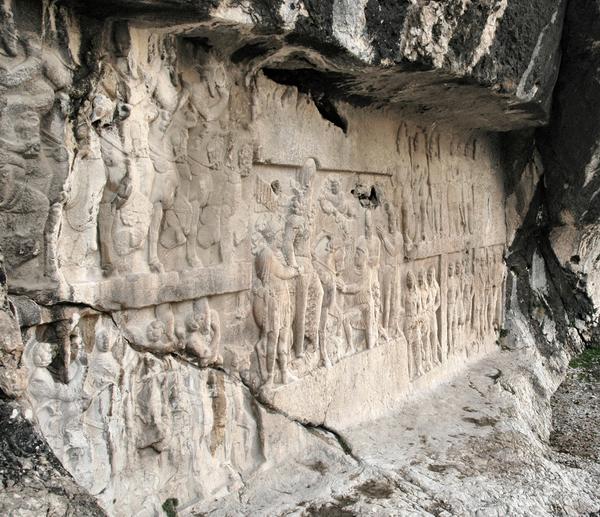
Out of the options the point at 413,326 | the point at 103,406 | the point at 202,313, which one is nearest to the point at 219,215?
the point at 202,313

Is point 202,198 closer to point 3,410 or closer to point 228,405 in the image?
point 228,405

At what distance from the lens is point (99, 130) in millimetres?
2770

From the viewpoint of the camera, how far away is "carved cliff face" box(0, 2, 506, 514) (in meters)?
2.58

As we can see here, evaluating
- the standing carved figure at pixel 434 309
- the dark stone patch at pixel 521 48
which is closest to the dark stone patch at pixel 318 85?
the dark stone patch at pixel 521 48

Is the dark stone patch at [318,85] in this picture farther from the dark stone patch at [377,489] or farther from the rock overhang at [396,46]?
the dark stone patch at [377,489]

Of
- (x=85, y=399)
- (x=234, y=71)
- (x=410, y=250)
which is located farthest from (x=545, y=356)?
(x=85, y=399)

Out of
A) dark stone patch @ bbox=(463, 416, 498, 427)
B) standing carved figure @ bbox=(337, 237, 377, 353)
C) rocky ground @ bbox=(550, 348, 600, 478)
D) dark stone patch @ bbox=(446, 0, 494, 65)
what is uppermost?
dark stone patch @ bbox=(446, 0, 494, 65)

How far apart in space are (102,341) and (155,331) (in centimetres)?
32

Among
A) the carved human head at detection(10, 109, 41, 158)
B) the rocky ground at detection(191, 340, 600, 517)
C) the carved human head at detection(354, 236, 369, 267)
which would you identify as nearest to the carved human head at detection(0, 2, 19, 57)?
the carved human head at detection(10, 109, 41, 158)

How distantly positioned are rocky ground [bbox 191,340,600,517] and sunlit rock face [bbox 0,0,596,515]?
0.14 meters

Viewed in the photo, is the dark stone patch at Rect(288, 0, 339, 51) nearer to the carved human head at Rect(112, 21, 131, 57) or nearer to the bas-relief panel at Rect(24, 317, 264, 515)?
the carved human head at Rect(112, 21, 131, 57)

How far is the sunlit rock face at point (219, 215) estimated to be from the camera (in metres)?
2.54

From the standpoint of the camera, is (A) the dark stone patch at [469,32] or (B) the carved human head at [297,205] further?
(B) the carved human head at [297,205]

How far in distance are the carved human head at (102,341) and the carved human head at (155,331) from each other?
25cm
